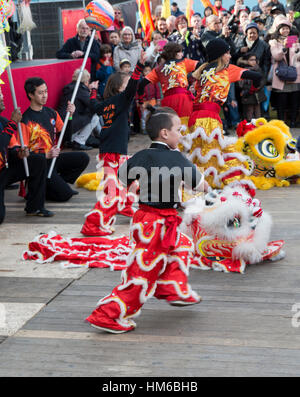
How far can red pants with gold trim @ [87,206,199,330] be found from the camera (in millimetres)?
3303

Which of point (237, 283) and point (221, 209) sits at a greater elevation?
point (221, 209)

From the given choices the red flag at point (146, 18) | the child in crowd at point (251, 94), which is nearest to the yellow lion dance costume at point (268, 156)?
the child in crowd at point (251, 94)

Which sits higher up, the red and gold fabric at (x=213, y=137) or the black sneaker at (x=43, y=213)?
the red and gold fabric at (x=213, y=137)

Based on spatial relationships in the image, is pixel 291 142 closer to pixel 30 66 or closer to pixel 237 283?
pixel 237 283

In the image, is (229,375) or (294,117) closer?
(229,375)

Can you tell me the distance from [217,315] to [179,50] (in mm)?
3885

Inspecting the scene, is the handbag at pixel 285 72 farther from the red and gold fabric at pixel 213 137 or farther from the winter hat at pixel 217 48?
the winter hat at pixel 217 48

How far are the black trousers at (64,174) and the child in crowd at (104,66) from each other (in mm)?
3969

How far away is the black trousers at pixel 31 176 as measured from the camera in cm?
596

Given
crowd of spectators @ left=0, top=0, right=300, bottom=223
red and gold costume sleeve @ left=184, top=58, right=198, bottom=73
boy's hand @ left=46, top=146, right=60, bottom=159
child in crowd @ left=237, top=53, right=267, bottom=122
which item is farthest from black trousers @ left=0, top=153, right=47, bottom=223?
child in crowd @ left=237, top=53, right=267, bottom=122

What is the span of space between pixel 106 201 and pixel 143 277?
2.15m

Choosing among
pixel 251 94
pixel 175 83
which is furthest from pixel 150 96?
pixel 175 83

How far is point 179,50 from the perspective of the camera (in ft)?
21.6
